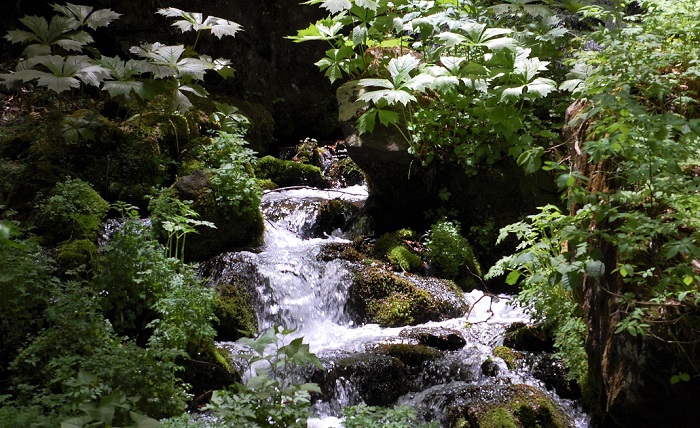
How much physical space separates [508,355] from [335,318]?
193 centimetres

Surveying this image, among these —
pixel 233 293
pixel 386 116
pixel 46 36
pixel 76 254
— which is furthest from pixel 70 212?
pixel 386 116

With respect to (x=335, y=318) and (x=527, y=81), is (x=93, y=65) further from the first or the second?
(x=527, y=81)

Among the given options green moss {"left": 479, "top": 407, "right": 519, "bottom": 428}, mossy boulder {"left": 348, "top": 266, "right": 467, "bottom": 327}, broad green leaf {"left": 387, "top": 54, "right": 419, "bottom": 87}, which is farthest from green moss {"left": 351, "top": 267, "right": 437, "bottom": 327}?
broad green leaf {"left": 387, "top": 54, "right": 419, "bottom": 87}

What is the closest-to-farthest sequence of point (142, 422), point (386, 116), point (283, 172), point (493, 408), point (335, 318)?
1. point (142, 422)
2. point (493, 408)
3. point (335, 318)
4. point (386, 116)
5. point (283, 172)

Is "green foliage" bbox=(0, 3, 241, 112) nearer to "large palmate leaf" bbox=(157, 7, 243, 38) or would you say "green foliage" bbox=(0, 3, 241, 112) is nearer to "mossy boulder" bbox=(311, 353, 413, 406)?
"large palmate leaf" bbox=(157, 7, 243, 38)

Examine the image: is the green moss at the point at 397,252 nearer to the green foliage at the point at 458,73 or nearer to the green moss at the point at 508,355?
the green foliage at the point at 458,73

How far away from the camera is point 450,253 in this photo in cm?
661

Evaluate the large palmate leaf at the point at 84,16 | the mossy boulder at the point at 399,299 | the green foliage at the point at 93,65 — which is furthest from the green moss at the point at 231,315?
the large palmate leaf at the point at 84,16

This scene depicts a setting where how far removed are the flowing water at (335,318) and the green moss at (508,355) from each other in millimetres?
42

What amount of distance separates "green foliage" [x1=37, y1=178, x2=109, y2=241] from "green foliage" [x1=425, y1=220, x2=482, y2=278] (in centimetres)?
364

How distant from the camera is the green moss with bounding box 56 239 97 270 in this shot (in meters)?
5.14

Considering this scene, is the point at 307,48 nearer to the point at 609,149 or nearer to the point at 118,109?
the point at 118,109

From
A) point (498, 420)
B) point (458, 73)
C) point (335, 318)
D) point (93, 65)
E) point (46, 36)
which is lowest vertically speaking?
point (335, 318)

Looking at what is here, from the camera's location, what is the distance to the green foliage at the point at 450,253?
660cm
